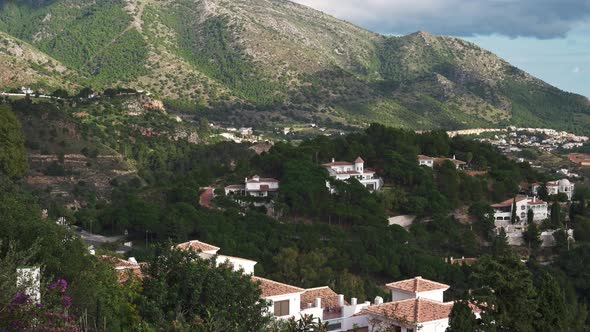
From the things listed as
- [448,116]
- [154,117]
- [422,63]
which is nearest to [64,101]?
[154,117]

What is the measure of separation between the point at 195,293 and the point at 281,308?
187 inches

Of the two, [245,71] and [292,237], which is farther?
[245,71]

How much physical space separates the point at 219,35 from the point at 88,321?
120 m

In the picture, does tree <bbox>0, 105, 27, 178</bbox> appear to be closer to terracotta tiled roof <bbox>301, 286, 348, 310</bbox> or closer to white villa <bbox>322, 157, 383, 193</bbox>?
terracotta tiled roof <bbox>301, 286, 348, 310</bbox>

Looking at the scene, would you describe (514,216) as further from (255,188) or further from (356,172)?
(255,188)

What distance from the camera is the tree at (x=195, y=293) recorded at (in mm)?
16391

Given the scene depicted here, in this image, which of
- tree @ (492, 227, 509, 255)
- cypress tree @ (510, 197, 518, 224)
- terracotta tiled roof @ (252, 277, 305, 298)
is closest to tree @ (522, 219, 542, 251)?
cypress tree @ (510, 197, 518, 224)

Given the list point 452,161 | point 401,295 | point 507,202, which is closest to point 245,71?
point 452,161

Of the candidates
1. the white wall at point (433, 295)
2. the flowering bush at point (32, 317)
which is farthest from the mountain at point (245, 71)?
the flowering bush at point (32, 317)

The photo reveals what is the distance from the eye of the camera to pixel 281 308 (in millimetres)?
21094

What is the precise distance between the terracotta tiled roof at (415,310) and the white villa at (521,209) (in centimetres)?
2814

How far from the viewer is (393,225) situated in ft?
144

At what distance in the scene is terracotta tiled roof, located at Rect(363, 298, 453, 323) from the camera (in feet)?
65.1

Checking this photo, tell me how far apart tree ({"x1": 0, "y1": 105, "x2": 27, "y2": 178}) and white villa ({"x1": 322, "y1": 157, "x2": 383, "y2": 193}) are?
1849 centimetres
